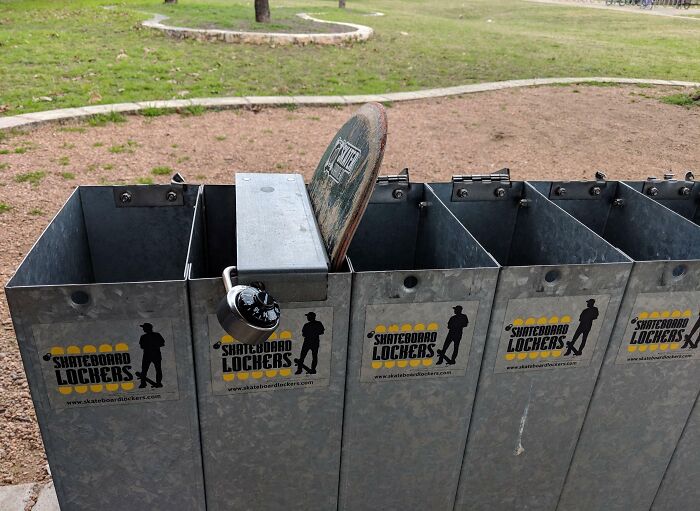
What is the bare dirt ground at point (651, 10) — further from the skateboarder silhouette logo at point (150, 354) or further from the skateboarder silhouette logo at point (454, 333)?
the skateboarder silhouette logo at point (150, 354)

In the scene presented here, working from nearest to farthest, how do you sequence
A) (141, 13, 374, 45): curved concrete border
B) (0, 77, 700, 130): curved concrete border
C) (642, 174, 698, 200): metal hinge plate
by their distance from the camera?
(642, 174, 698, 200): metal hinge plate, (0, 77, 700, 130): curved concrete border, (141, 13, 374, 45): curved concrete border

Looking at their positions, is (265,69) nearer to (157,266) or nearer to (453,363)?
(157,266)

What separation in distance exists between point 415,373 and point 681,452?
136cm

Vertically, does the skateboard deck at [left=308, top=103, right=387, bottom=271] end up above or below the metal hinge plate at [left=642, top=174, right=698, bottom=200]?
above

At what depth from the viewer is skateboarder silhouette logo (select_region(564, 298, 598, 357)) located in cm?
205

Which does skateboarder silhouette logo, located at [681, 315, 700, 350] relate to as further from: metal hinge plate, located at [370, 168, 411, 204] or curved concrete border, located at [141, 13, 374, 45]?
curved concrete border, located at [141, 13, 374, 45]

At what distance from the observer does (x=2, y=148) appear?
22.9 feet

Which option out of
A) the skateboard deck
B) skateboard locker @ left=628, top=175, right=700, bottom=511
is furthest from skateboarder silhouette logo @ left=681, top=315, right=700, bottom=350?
the skateboard deck

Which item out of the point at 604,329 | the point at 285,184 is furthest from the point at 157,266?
the point at 604,329

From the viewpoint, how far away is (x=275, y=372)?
1.93 m

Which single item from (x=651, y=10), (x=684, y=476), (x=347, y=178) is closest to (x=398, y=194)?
(x=347, y=178)

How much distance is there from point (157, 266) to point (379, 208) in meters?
1.08

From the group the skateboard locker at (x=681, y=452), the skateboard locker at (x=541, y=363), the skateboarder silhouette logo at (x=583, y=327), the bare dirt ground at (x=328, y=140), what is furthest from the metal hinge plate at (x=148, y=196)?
the skateboard locker at (x=681, y=452)

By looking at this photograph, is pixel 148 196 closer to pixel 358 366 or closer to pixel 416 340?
pixel 358 366
